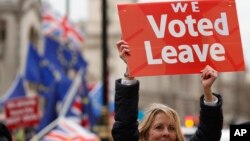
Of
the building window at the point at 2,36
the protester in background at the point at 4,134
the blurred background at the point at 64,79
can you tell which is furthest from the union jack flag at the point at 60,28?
the building window at the point at 2,36

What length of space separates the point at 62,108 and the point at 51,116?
1644mm

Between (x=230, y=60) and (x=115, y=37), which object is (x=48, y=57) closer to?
(x=230, y=60)

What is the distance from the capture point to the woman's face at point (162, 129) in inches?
206

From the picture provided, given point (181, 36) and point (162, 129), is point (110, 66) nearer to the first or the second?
point (181, 36)

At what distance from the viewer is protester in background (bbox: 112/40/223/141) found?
516cm

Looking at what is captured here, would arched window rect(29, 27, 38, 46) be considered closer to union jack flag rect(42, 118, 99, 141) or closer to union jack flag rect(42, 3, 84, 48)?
union jack flag rect(42, 3, 84, 48)

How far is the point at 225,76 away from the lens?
139000 mm

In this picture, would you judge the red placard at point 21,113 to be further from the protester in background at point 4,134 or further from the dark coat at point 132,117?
the dark coat at point 132,117

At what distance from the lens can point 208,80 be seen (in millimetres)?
5141

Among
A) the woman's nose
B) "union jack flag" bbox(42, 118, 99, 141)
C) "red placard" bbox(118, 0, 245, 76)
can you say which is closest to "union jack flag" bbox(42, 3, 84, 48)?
"union jack flag" bbox(42, 118, 99, 141)

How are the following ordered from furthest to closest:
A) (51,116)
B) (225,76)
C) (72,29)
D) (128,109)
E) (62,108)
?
1. (225,76)
2. (72,29)
3. (62,108)
4. (51,116)
5. (128,109)

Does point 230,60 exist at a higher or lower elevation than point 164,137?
higher

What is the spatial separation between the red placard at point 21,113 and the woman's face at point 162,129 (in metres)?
12.4

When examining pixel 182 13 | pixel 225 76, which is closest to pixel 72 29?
pixel 182 13
